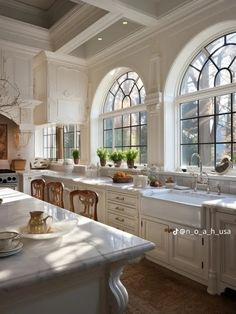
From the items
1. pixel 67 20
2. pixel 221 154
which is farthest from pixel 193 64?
pixel 67 20

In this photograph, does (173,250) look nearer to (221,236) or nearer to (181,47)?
(221,236)

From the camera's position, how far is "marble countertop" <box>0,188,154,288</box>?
104 centimetres

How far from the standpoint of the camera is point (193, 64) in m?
3.72

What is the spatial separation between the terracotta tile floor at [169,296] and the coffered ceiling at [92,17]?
306 centimetres

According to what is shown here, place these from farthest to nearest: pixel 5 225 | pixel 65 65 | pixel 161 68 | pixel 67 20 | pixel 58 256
Answer: 1. pixel 65 65
2. pixel 67 20
3. pixel 161 68
4. pixel 5 225
5. pixel 58 256

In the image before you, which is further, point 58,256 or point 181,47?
point 181,47

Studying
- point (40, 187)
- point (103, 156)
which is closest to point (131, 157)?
point (103, 156)

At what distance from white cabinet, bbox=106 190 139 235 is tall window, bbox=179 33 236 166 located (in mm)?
1026

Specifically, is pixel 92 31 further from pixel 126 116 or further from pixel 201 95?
pixel 201 95

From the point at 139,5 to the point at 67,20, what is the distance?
4.83 ft

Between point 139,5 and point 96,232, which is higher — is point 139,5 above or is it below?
above

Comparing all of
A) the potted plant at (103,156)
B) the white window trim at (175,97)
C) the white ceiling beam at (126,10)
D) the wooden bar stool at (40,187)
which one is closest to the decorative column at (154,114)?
the white window trim at (175,97)

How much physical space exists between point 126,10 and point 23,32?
237 cm

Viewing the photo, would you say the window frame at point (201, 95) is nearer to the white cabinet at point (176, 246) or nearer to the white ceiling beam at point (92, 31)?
the white cabinet at point (176, 246)
